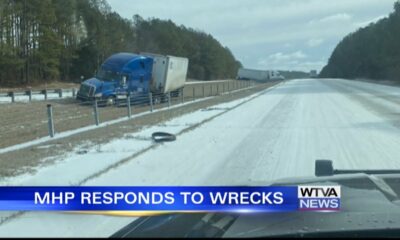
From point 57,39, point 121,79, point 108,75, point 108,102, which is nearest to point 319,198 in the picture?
point 108,102

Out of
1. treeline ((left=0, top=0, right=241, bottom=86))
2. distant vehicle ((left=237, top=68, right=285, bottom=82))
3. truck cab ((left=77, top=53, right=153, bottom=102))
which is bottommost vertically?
distant vehicle ((left=237, top=68, right=285, bottom=82))

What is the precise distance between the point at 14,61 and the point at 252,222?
71.3 m

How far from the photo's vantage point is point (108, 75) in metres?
37.2

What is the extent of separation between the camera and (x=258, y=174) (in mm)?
9609

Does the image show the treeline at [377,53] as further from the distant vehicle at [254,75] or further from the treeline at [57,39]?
the treeline at [57,39]

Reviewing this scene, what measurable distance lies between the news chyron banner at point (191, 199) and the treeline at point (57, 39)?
6773 centimetres

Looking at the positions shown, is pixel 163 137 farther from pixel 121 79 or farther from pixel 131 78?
pixel 131 78

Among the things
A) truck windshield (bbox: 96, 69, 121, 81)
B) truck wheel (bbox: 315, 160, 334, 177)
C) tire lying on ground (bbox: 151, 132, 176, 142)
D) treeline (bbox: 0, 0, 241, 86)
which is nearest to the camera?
truck wheel (bbox: 315, 160, 334, 177)

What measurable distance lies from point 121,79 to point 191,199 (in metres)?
32.8

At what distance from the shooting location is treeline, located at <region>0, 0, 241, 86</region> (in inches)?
2874

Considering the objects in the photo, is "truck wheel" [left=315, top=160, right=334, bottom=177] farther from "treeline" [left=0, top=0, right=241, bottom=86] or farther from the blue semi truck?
"treeline" [left=0, top=0, right=241, bottom=86]

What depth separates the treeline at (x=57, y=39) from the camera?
7300cm

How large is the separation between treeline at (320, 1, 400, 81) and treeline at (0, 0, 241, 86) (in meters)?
43.7

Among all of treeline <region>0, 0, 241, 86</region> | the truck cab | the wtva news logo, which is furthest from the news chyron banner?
treeline <region>0, 0, 241, 86</region>
